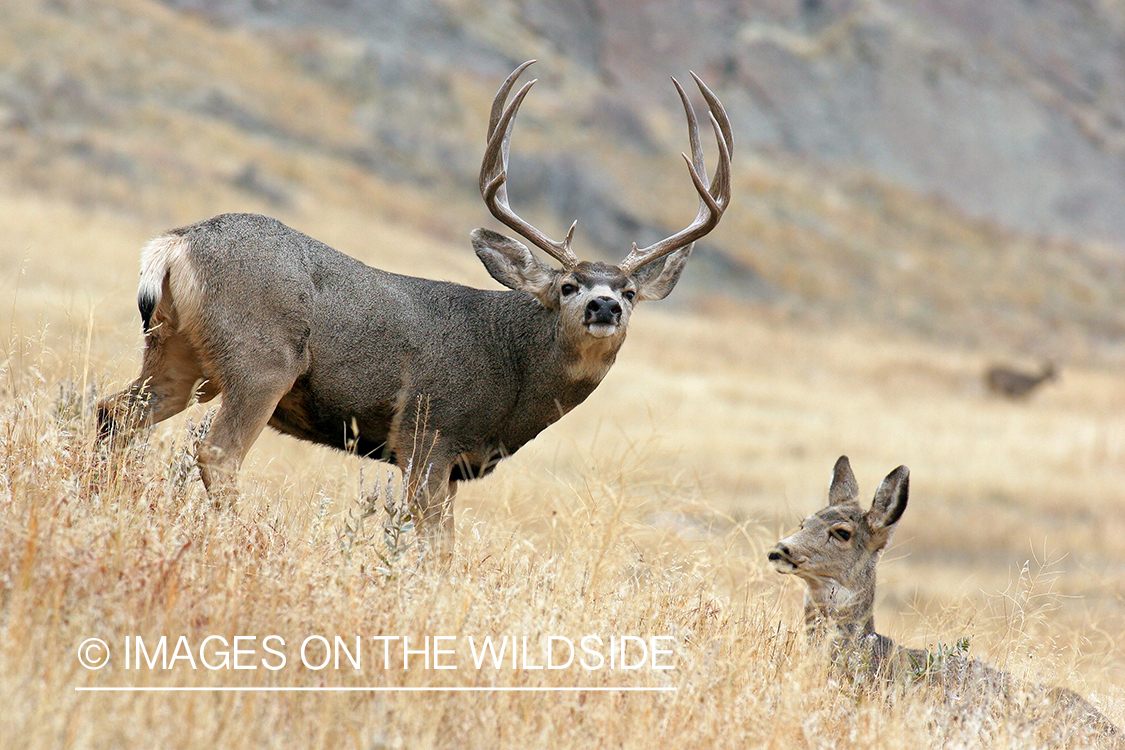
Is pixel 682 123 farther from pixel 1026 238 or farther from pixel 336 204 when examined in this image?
pixel 336 204

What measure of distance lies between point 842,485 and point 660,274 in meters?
1.84

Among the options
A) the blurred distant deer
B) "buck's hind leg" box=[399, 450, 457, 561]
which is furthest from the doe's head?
the blurred distant deer

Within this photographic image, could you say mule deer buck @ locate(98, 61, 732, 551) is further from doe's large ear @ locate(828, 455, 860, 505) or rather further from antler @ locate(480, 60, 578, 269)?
doe's large ear @ locate(828, 455, 860, 505)

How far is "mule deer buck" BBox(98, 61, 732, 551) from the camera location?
19.5ft

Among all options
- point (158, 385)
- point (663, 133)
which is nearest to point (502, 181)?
point (158, 385)

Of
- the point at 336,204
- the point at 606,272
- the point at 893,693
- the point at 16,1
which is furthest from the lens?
the point at 16,1

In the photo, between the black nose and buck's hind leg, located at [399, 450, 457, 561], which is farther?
the black nose

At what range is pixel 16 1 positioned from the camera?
1766 inches

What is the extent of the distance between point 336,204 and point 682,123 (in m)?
35.4

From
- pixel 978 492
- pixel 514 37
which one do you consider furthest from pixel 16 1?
pixel 978 492

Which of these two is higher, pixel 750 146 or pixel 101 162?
pixel 750 146

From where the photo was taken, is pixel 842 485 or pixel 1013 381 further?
pixel 1013 381

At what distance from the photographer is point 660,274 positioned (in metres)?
7.37

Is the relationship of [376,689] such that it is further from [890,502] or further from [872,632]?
[890,502]
